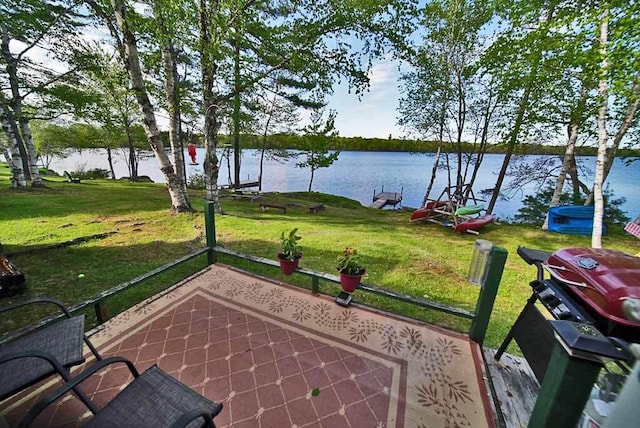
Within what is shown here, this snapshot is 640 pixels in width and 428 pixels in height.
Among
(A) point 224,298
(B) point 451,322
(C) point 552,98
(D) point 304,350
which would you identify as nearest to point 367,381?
(D) point 304,350

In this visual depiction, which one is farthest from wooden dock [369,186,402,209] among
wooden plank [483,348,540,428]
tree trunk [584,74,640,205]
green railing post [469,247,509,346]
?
wooden plank [483,348,540,428]

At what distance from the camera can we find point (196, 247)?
499 cm

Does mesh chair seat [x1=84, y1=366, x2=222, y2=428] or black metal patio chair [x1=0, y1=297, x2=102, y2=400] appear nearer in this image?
mesh chair seat [x1=84, y1=366, x2=222, y2=428]

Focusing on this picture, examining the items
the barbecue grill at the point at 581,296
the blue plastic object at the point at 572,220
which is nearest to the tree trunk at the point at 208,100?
the barbecue grill at the point at 581,296

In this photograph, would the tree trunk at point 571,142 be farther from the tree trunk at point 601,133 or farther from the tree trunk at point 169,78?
the tree trunk at point 169,78

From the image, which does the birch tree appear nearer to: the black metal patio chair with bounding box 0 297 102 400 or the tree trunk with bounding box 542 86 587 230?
the black metal patio chair with bounding box 0 297 102 400

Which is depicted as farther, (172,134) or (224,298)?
(172,134)

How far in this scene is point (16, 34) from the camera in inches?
288

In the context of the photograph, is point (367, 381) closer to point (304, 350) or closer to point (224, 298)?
point (304, 350)

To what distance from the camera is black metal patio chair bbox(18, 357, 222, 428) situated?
47.0 inches

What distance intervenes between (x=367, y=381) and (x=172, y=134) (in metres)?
7.46

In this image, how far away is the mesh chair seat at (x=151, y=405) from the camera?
4.05 feet

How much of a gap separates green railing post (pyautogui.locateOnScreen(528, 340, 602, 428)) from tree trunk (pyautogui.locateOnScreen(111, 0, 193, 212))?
7.38 metres

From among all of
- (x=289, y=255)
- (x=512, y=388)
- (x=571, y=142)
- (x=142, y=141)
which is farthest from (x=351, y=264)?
(x=142, y=141)
